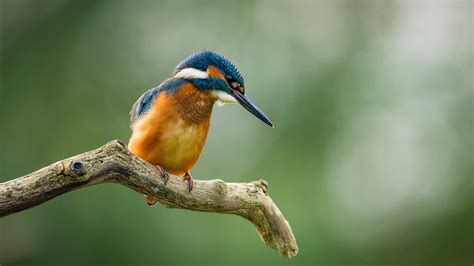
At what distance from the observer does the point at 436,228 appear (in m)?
7.03

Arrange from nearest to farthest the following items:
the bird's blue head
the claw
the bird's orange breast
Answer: the claw
the bird's orange breast
the bird's blue head

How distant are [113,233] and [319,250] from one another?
6.19ft

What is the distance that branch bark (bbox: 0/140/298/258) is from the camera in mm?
2643

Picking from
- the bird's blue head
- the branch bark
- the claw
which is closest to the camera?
the branch bark

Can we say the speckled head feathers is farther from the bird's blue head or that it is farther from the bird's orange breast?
the bird's orange breast

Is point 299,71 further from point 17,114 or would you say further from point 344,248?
point 17,114

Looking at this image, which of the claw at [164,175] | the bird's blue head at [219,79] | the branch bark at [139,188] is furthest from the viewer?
the bird's blue head at [219,79]

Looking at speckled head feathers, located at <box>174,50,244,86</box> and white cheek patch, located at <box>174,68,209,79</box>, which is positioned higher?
speckled head feathers, located at <box>174,50,244,86</box>

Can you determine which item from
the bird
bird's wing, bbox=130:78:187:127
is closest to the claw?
the bird

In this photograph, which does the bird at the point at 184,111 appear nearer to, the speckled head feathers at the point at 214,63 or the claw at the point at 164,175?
the speckled head feathers at the point at 214,63

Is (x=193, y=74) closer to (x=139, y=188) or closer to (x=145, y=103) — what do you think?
(x=145, y=103)

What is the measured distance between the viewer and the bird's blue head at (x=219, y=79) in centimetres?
363

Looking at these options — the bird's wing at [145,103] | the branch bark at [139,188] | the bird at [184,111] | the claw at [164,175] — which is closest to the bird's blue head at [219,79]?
the bird at [184,111]

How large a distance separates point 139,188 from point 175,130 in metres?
0.53
